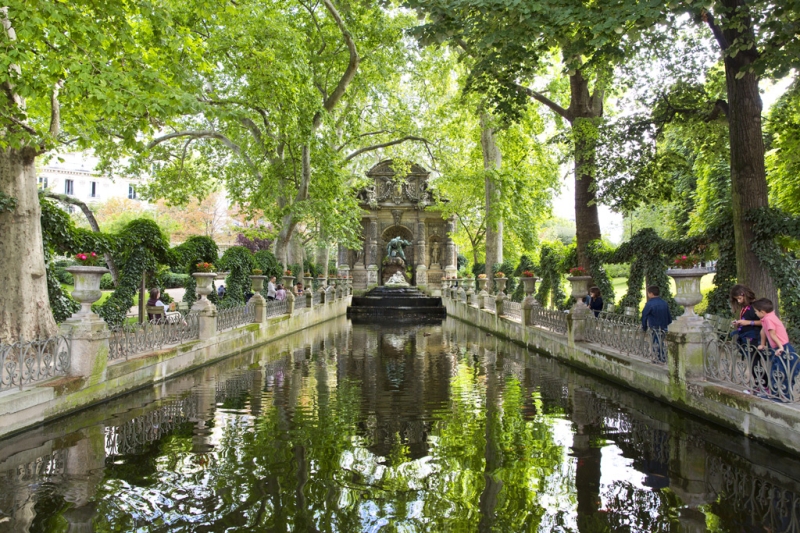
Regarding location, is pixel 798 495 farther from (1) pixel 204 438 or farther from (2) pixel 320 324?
(2) pixel 320 324

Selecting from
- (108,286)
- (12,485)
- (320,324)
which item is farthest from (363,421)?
(108,286)

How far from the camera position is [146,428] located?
7.10 m

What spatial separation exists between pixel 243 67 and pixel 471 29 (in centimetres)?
901

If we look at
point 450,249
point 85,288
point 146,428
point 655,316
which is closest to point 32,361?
point 85,288

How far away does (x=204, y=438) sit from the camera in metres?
6.66

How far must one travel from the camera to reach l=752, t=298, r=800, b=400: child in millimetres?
6074

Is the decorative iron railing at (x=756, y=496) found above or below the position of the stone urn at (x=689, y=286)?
below

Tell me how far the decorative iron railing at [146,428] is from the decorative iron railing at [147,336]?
1500mm

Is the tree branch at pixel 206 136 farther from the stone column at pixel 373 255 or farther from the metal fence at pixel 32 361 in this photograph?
the stone column at pixel 373 255

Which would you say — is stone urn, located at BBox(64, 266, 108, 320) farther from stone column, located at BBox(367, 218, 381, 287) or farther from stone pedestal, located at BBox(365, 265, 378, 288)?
stone pedestal, located at BBox(365, 265, 378, 288)

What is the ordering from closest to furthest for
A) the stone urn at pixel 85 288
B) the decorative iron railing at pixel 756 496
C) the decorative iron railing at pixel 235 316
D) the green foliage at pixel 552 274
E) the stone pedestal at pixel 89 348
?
1. the decorative iron railing at pixel 756 496
2. the stone pedestal at pixel 89 348
3. the stone urn at pixel 85 288
4. the decorative iron railing at pixel 235 316
5. the green foliage at pixel 552 274

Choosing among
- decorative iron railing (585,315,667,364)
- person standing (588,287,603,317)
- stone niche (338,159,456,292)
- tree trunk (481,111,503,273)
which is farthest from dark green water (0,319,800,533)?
stone niche (338,159,456,292)

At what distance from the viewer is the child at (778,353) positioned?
6074 millimetres

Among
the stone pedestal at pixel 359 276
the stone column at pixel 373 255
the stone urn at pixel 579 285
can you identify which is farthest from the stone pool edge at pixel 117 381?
the stone pedestal at pixel 359 276
